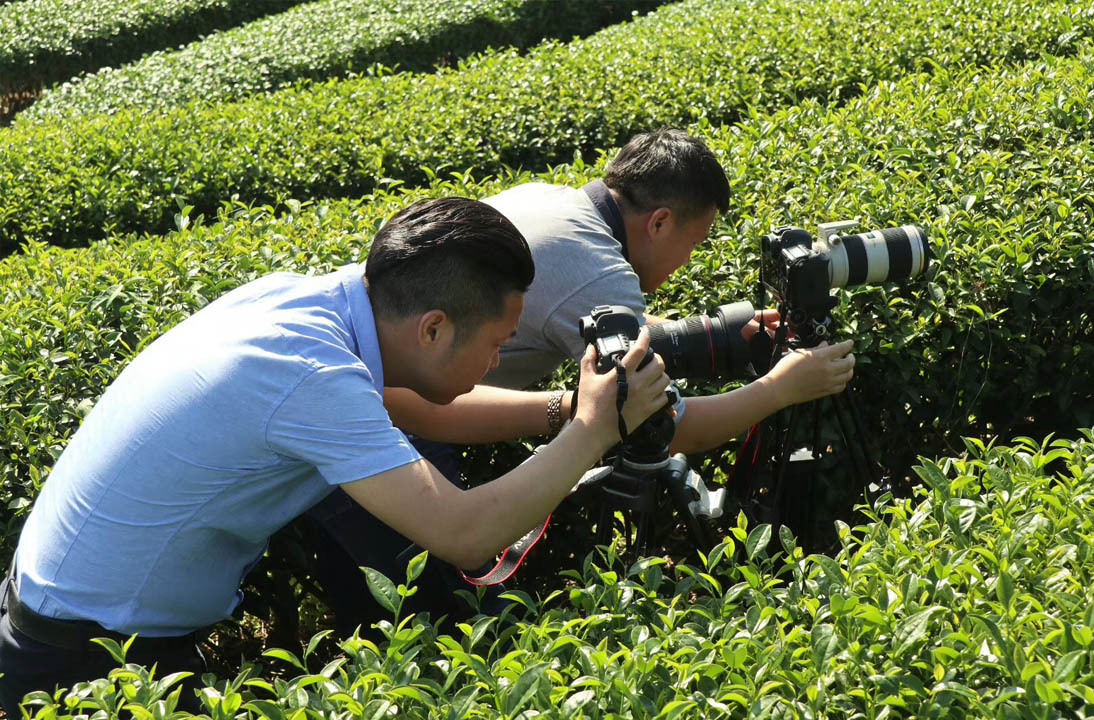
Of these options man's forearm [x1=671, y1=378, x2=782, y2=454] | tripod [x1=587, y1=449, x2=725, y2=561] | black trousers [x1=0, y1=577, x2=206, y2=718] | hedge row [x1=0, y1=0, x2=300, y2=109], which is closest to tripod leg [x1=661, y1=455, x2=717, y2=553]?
tripod [x1=587, y1=449, x2=725, y2=561]

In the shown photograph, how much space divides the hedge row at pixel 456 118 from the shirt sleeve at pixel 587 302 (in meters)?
3.23

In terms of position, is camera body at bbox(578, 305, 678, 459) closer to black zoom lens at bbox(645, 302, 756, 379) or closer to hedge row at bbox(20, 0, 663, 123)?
black zoom lens at bbox(645, 302, 756, 379)

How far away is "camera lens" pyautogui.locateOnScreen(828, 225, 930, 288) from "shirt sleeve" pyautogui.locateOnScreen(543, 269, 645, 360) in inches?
22.0

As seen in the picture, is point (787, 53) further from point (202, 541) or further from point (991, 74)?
point (202, 541)

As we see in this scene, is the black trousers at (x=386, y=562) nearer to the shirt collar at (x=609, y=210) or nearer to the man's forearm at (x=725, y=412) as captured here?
the man's forearm at (x=725, y=412)

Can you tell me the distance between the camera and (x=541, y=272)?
3.06 m

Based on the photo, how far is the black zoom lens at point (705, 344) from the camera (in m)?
2.96

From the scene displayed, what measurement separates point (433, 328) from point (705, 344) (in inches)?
36.4

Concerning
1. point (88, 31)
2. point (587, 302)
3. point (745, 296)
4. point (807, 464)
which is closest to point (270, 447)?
point (587, 302)

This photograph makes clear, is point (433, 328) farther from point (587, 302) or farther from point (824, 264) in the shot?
point (824, 264)

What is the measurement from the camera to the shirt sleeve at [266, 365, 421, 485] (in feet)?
7.06

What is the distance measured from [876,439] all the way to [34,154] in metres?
5.55

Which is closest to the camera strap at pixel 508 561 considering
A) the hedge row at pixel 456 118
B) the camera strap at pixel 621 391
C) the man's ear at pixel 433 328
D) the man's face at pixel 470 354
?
the camera strap at pixel 621 391

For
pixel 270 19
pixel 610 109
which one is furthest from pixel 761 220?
pixel 270 19
